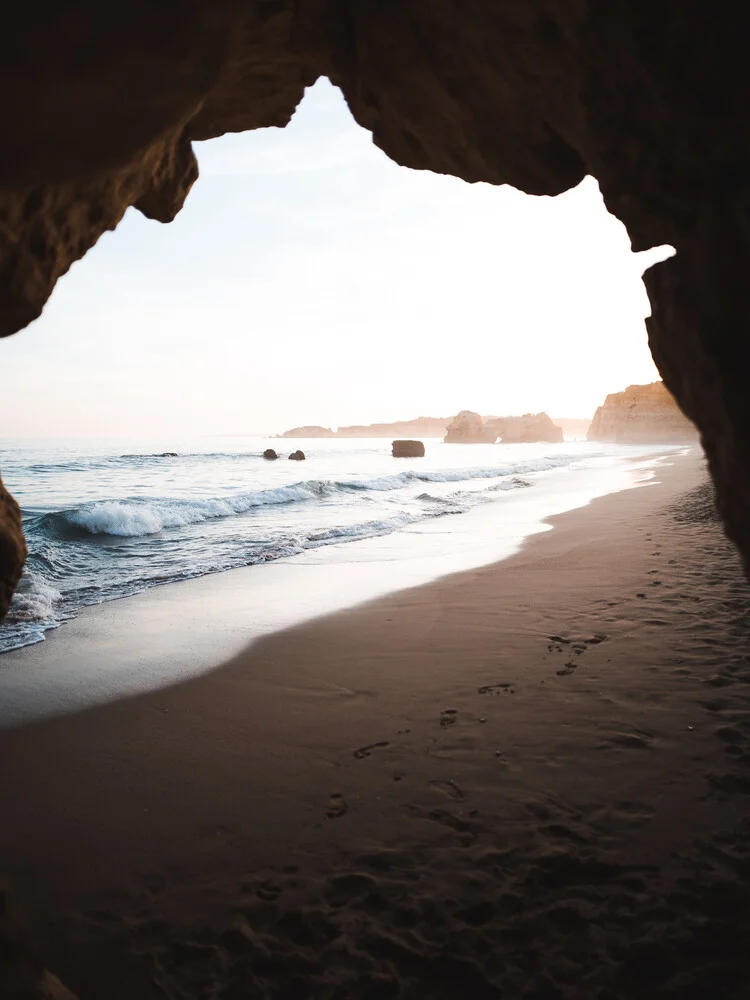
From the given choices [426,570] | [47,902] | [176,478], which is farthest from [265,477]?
[47,902]

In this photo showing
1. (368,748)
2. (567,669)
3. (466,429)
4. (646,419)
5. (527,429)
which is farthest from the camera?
(527,429)

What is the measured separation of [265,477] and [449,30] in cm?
2455

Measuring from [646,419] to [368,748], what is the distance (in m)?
88.8

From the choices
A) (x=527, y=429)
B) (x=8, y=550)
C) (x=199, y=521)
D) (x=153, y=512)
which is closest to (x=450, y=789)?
(x=8, y=550)

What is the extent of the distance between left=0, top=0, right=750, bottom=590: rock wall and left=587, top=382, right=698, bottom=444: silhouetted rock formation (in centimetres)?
7852

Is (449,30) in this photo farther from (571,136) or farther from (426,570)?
(426,570)

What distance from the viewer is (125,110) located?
302cm

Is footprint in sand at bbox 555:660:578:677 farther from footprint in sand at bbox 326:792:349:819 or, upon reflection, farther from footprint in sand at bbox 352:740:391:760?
footprint in sand at bbox 326:792:349:819

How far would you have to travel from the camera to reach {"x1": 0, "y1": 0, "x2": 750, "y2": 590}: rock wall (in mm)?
2486

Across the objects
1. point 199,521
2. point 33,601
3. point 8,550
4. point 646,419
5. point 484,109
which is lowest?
point 33,601

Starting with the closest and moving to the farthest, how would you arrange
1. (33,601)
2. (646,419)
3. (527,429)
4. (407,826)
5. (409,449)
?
(407,826) < (33,601) < (409,449) < (646,419) < (527,429)

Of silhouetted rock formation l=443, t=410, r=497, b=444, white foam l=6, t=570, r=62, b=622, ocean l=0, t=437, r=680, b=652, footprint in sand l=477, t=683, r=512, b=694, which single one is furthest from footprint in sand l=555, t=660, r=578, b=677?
silhouetted rock formation l=443, t=410, r=497, b=444

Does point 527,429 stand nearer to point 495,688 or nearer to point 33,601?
point 33,601

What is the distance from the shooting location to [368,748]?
3.43m
